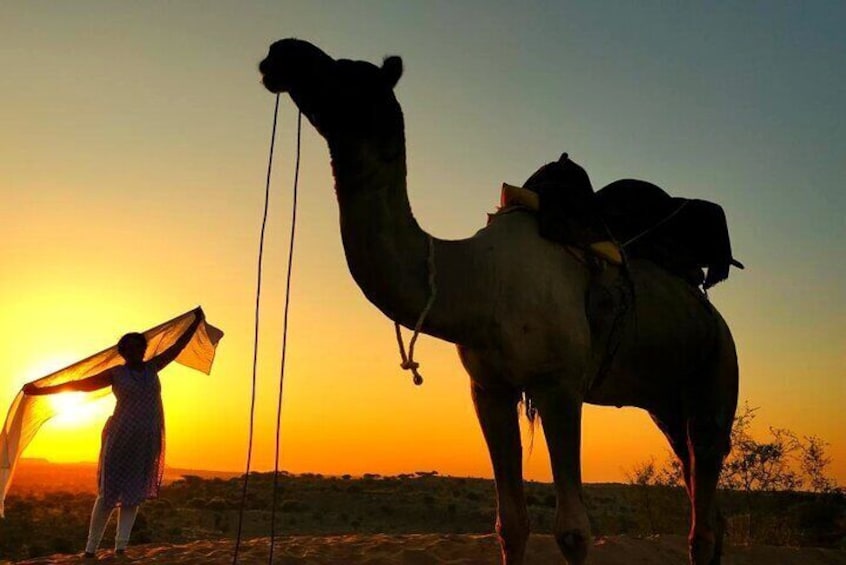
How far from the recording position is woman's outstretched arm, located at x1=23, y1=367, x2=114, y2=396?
8.48 meters

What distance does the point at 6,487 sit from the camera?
8133 mm

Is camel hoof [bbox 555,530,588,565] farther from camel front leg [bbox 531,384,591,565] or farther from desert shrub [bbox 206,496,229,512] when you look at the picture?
desert shrub [bbox 206,496,229,512]

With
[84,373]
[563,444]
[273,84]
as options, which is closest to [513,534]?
[563,444]

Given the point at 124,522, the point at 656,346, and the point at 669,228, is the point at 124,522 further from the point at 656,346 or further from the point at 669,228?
the point at 669,228

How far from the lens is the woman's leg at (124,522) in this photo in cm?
849

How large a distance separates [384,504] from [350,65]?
2839 centimetres

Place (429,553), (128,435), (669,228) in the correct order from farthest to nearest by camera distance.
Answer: (429,553) → (128,435) → (669,228)

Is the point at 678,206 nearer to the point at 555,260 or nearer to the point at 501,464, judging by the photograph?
the point at 555,260

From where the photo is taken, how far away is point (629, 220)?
20.6 feet

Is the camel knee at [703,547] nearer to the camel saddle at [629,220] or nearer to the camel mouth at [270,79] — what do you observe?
the camel saddle at [629,220]

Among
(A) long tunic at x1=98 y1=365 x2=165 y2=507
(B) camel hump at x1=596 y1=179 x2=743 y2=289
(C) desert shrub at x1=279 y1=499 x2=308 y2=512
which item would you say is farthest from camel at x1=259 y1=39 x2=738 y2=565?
(C) desert shrub at x1=279 y1=499 x2=308 y2=512

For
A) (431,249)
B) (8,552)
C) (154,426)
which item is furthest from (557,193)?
(8,552)

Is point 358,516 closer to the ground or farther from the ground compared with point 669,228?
closer to the ground

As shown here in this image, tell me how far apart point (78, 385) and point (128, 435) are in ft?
2.44
